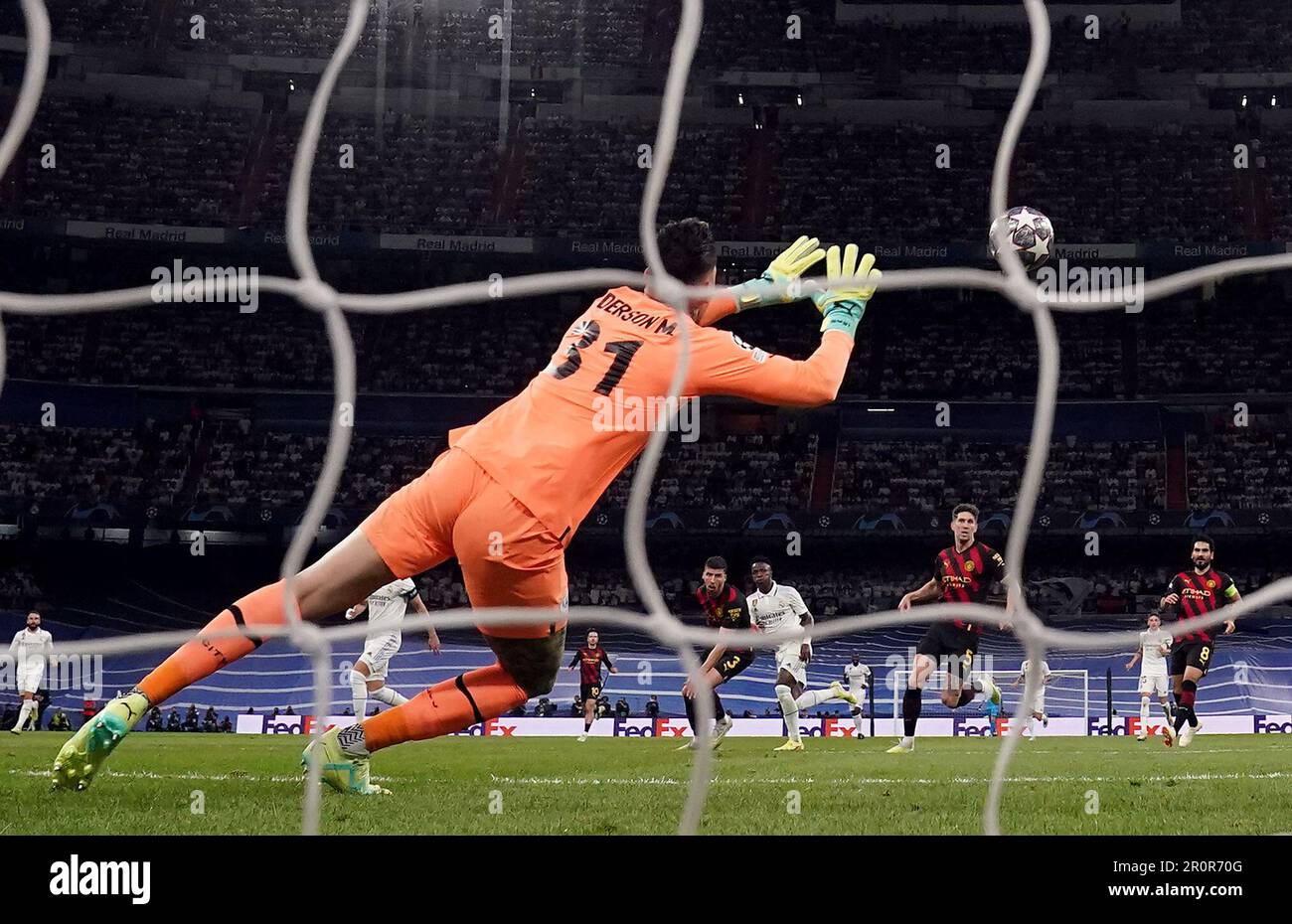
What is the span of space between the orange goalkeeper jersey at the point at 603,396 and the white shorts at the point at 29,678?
11.9m

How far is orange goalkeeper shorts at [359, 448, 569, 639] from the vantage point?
441 cm

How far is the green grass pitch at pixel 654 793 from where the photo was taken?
5.80 metres

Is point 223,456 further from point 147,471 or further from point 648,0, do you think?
point 648,0

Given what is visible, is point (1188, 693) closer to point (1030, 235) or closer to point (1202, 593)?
point (1202, 593)

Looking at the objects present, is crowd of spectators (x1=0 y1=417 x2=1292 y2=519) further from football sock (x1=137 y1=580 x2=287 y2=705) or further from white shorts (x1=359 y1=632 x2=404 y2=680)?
football sock (x1=137 y1=580 x2=287 y2=705)

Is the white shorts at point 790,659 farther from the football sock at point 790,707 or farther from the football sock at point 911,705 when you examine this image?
the football sock at point 911,705

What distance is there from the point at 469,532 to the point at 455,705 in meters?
0.83

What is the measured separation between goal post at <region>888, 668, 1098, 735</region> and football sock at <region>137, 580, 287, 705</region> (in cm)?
1393

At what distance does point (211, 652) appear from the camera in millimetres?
4562

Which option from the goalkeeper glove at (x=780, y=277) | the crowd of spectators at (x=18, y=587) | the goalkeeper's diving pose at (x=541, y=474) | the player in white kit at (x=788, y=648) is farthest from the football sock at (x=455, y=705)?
the crowd of spectators at (x=18, y=587)

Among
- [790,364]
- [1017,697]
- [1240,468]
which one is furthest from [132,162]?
[790,364]

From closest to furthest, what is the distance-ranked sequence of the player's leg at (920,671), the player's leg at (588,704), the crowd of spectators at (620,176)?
the player's leg at (920,671)
the player's leg at (588,704)
the crowd of spectators at (620,176)

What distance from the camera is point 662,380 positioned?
4.60 metres
